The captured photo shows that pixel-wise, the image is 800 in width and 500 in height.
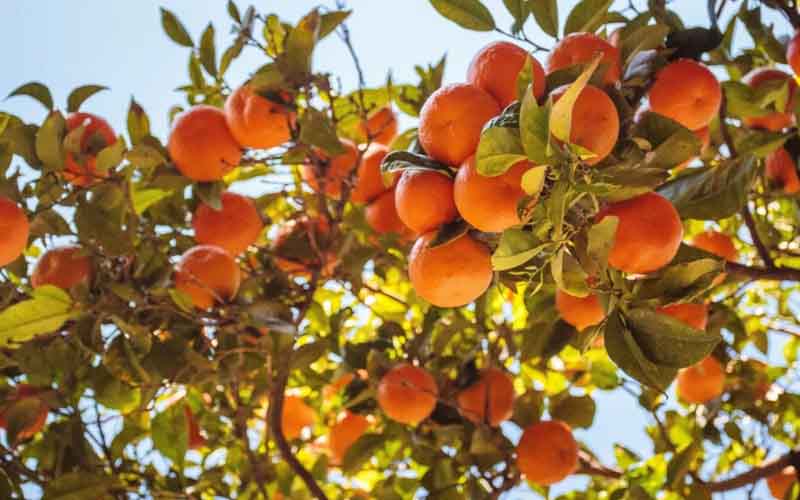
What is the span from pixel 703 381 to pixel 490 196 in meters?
1.19

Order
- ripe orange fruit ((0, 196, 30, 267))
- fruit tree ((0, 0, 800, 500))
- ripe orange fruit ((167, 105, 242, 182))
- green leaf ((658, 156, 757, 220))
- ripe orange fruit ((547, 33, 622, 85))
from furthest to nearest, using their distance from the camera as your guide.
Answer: ripe orange fruit ((167, 105, 242, 182)), ripe orange fruit ((0, 196, 30, 267)), green leaf ((658, 156, 757, 220)), ripe orange fruit ((547, 33, 622, 85)), fruit tree ((0, 0, 800, 500))

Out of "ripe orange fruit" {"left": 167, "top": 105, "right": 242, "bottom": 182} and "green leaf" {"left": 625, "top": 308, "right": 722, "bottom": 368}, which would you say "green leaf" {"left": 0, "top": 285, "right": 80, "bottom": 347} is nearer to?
"ripe orange fruit" {"left": 167, "top": 105, "right": 242, "bottom": 182}

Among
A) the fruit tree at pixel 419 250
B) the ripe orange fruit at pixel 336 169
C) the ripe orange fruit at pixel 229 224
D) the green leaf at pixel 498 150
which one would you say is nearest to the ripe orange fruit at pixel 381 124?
the fruit tree at pixel 419 250

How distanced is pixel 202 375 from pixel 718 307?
97 cm

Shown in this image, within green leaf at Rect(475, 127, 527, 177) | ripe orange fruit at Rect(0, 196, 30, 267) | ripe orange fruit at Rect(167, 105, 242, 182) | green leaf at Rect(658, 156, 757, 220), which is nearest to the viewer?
green leaf at Rect(475, 127, 527, 177)

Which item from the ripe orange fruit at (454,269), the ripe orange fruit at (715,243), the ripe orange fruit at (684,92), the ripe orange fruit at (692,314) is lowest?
the ripe orange fruit at (715,243)

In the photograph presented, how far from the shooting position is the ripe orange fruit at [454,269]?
97cm

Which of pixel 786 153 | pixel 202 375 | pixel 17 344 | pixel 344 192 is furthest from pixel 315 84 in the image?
pixel 786 153

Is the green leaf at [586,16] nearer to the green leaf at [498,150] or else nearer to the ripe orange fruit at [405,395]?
the green leaf at [498,150]

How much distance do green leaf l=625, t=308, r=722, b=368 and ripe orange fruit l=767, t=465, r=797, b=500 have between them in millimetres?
1326

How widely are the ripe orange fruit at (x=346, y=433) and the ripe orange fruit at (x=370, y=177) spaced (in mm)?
541

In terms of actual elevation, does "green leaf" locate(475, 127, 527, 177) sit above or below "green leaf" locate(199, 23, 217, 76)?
below

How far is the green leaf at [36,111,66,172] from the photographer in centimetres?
142

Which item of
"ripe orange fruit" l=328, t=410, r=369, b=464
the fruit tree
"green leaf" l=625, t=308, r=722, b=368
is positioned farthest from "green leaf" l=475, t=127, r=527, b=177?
"ripe orange fruit" l=328, t=410, r=369, b=464
